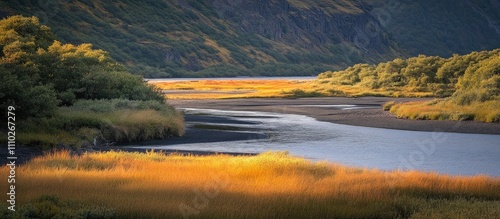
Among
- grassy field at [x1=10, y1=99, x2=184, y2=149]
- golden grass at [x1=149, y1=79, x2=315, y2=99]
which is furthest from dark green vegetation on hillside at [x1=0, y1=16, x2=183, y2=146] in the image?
golden grass at [x1=149, y1=79, x2=315, y2=99]

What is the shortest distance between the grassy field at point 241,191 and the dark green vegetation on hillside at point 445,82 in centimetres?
3369

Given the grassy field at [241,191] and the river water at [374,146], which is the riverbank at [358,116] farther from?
the grassy field at [241,191]

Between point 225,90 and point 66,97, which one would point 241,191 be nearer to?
point 66,97

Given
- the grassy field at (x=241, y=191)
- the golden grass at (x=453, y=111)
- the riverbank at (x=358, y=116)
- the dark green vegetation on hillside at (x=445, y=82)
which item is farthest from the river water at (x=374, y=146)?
the dark green vegetation on hillside at (x=445, y=82)

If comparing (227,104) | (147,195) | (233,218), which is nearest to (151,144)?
(147,195)

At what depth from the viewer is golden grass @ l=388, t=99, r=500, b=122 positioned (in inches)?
2120

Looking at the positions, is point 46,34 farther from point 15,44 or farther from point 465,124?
point 465,124

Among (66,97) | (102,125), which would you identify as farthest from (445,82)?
(102,125)

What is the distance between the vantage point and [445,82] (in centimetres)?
10244

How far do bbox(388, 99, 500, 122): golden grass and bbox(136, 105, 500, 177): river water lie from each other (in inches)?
321

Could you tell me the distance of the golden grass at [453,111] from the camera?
177 feet

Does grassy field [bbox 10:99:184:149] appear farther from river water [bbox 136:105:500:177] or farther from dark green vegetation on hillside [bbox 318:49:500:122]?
dark green vegetation on hillside [bbox 318:49:500:122]

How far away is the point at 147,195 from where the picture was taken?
18109 mm

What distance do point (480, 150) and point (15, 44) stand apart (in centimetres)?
2832
